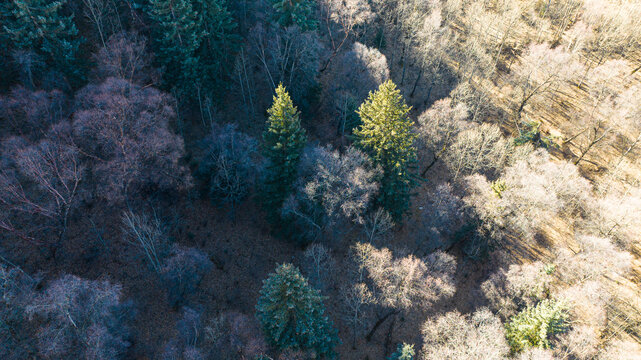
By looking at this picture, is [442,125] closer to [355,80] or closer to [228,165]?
[355,80]

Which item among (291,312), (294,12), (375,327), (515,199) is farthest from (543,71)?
(291,312)

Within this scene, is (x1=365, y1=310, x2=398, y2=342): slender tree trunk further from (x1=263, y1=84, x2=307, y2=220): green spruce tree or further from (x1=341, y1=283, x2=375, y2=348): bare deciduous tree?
(x1=263, y1=84, x2=307, y2=220): green spruce tree

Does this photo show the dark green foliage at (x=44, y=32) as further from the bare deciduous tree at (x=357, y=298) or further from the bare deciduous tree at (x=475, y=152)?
the bare deciduous tree at (x=475, y=152)

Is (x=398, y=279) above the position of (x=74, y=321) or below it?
below

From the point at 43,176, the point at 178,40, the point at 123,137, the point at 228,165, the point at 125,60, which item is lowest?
the point at 228,165

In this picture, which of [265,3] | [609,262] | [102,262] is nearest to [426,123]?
[609,262]

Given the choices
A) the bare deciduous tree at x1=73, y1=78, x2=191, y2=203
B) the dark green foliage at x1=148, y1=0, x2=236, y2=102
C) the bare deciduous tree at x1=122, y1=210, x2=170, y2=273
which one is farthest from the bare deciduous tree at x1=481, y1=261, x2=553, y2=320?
the dark green foliage at x1=148, y1=0, x2=236, y2=102
